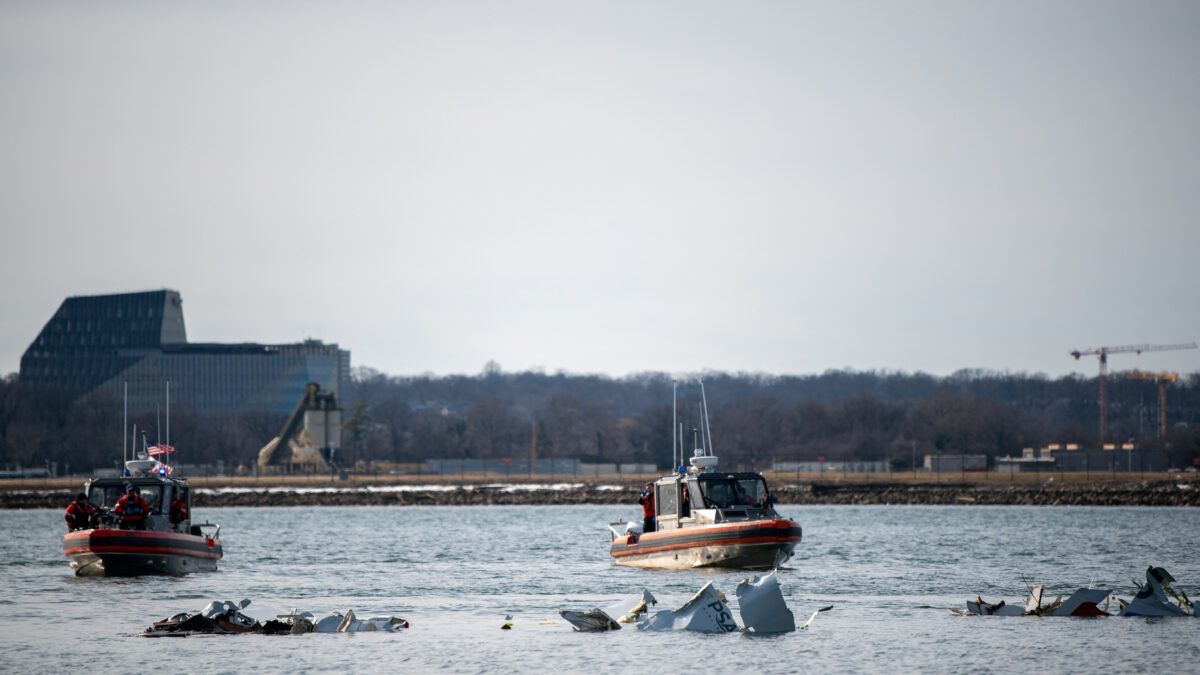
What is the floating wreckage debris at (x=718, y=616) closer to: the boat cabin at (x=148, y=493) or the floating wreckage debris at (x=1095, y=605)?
the floating wreckage debris at (x=1095, y=605)

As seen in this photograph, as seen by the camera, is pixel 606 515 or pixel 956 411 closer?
pixel 606 515

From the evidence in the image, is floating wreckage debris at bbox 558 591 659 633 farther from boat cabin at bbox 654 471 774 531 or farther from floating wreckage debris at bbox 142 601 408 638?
boat cabin at bbox 654 471 774 531

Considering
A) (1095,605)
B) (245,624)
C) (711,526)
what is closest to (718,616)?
(1095,605)

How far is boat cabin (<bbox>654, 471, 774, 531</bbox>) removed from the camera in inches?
1609

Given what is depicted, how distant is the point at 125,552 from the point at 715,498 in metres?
17.4

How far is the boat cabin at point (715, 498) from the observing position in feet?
134

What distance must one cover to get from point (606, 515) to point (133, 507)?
2171 inches

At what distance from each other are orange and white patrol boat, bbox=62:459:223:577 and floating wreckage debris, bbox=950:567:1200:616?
2342cm

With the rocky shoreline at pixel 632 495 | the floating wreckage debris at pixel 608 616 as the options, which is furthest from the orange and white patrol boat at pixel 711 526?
the rocky shoreline at pixel 632 495

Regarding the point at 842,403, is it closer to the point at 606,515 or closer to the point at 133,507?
the point at 606,515

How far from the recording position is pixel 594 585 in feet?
128

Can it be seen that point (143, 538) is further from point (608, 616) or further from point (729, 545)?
point (608, 616)

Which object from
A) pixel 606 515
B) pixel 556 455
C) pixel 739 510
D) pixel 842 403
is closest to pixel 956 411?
pixel 842 403

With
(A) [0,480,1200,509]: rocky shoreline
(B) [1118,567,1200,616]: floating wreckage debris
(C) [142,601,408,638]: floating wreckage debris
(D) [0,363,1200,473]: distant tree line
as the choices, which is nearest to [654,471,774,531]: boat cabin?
(B) [1118,567,1200,616]: floating wreckage debris
